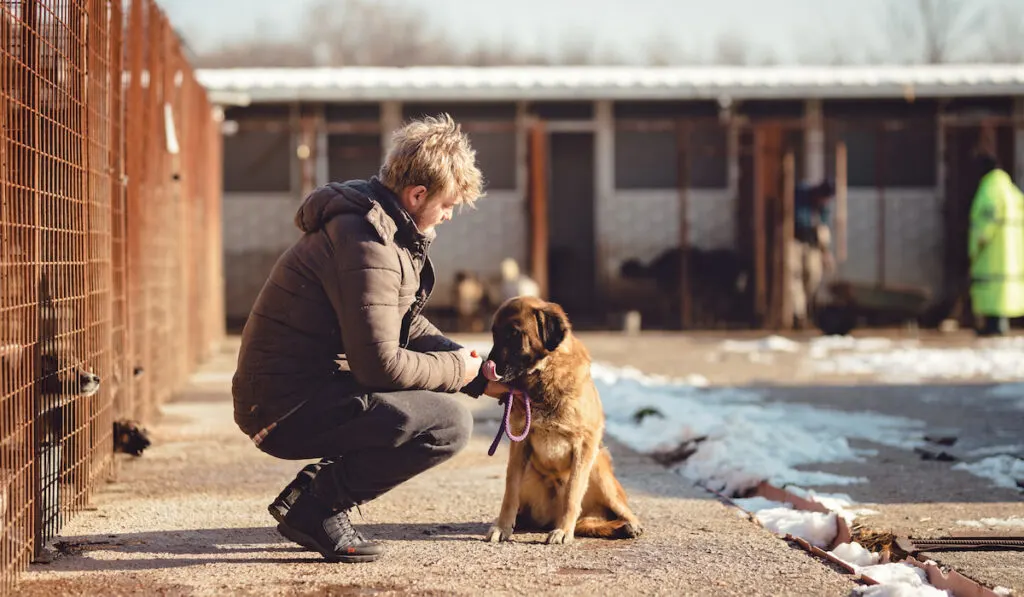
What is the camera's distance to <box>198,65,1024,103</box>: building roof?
63.0 ft

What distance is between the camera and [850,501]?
594 cm

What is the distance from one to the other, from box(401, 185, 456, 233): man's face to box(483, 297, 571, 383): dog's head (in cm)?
65

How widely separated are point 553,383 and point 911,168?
54.8 feet

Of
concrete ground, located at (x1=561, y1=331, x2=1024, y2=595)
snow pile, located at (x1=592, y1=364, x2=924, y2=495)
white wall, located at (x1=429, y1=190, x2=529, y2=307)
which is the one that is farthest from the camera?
white wall, located at (x1=429, y1=190, x2=529, y2=307)

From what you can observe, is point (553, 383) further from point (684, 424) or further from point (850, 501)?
point (684, 424)

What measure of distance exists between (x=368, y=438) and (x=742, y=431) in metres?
3.64

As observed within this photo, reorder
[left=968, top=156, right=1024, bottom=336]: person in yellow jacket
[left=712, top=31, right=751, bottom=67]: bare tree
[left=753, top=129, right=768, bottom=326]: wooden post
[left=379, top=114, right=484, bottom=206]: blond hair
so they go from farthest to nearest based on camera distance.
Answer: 1. [left=712, top=31, right=751, bottom=67]: bare tree
2. [left=753, top=129, right=768, bottom=326]: wooden post
3. [left=968, top=156, right=1024, bottom=336]: person in yellow jacket
4. [left=379, top=114, right=484, bottom=206]: blond hair

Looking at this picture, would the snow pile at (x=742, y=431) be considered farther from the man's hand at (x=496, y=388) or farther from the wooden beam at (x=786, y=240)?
the wooden beam at (x=786, y=240)

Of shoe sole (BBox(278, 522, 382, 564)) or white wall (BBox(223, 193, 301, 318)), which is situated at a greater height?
white wall (BBox(223, 193, 301, 318))

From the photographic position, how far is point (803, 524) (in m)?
5.32

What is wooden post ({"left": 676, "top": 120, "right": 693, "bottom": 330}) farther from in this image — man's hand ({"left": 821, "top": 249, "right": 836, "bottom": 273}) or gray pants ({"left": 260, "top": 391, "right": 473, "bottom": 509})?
gray pants ({"left": 260, "top": 391, "right": 473, "bottom": 509})

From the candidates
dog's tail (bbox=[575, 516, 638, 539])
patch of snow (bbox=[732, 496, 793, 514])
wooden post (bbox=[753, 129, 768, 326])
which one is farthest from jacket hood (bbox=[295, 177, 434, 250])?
wooden post (bbox=[753, 129, 768, 326])

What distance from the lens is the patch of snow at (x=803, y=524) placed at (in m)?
5.17

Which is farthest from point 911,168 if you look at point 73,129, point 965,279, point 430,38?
point 430,38
